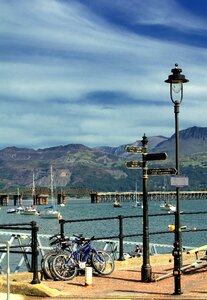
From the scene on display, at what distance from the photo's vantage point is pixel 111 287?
13.2 m

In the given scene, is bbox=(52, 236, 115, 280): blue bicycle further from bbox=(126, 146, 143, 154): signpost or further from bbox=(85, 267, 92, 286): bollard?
bbox=(126, 146, 143, 154): signpost

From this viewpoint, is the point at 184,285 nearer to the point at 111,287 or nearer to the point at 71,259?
the point at 111,287

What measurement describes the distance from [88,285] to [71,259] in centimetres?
97

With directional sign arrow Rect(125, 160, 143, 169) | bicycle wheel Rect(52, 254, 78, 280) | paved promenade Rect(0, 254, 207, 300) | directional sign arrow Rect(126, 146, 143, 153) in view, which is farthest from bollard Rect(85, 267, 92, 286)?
directional sign arrow Rect(126, 146, 143, 153)

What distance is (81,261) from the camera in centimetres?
1438

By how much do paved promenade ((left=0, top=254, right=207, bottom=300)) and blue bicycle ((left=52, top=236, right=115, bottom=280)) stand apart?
21cm

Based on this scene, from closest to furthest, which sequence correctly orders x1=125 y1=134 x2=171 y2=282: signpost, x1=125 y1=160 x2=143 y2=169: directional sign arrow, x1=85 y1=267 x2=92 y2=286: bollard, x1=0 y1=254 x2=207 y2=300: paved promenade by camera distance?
x1=0 y1=254 x2=207 y2=300: paved promenade < x1=85 y1=267 x2=92 y2=286: bollard < x1=125 y1=134 x2=171 y2=282: signpost < x1=125 y1=160 x2=143 y2=169: directional sign arrow

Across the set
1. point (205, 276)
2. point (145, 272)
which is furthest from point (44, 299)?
point (205, 276)

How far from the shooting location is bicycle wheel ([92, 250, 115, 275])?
1468cm

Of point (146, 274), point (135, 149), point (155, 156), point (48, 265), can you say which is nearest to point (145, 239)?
point (146, 274)

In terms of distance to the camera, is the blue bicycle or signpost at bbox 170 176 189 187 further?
the blue bicycle

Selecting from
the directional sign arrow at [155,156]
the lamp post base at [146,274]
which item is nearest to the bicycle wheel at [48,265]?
the lamp post base at [146,274]

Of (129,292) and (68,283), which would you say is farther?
(68,283)

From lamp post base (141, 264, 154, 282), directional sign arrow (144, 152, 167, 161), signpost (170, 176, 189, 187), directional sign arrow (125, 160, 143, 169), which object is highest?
directional sign arrow (144, 152, 167, 161)
